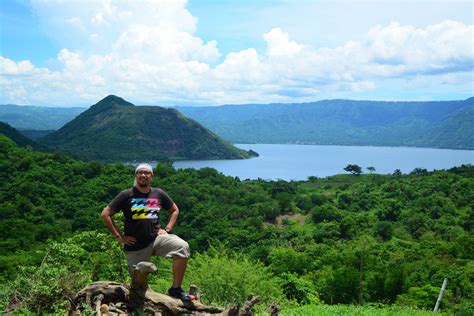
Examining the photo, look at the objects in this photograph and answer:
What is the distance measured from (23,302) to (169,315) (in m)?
2.19

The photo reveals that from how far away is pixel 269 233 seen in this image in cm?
6456

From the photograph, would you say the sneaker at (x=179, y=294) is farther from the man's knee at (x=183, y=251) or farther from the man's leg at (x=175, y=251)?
the man's knee at (x=183, y=251)

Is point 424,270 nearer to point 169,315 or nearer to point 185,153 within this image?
point 169,315

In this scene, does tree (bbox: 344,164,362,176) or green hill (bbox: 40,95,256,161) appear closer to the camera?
tree (bbox: 344,164,362,176)

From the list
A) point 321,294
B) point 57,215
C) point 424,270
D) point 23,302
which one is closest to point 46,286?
point 23,302

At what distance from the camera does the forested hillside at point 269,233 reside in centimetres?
1922

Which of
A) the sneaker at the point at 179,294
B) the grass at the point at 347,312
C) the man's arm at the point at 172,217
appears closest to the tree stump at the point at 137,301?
the sneaker at the point at 179,294

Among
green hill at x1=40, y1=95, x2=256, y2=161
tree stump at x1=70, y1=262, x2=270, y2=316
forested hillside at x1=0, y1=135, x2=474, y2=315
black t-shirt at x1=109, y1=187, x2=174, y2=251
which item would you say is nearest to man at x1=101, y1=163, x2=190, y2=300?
black t-shirt at x1=109, y1=187, x2=174, y2=251

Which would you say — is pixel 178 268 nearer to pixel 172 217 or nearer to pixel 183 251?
pixel 183 251

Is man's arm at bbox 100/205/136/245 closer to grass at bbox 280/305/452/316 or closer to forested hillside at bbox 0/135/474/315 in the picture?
forested hillside at bbox 0/135/474/315

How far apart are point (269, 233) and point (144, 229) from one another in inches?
2334

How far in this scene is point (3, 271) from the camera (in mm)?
32844

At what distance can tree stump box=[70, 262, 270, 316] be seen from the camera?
6.17 metres

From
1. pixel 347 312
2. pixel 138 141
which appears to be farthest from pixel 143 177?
pixel 138 141
